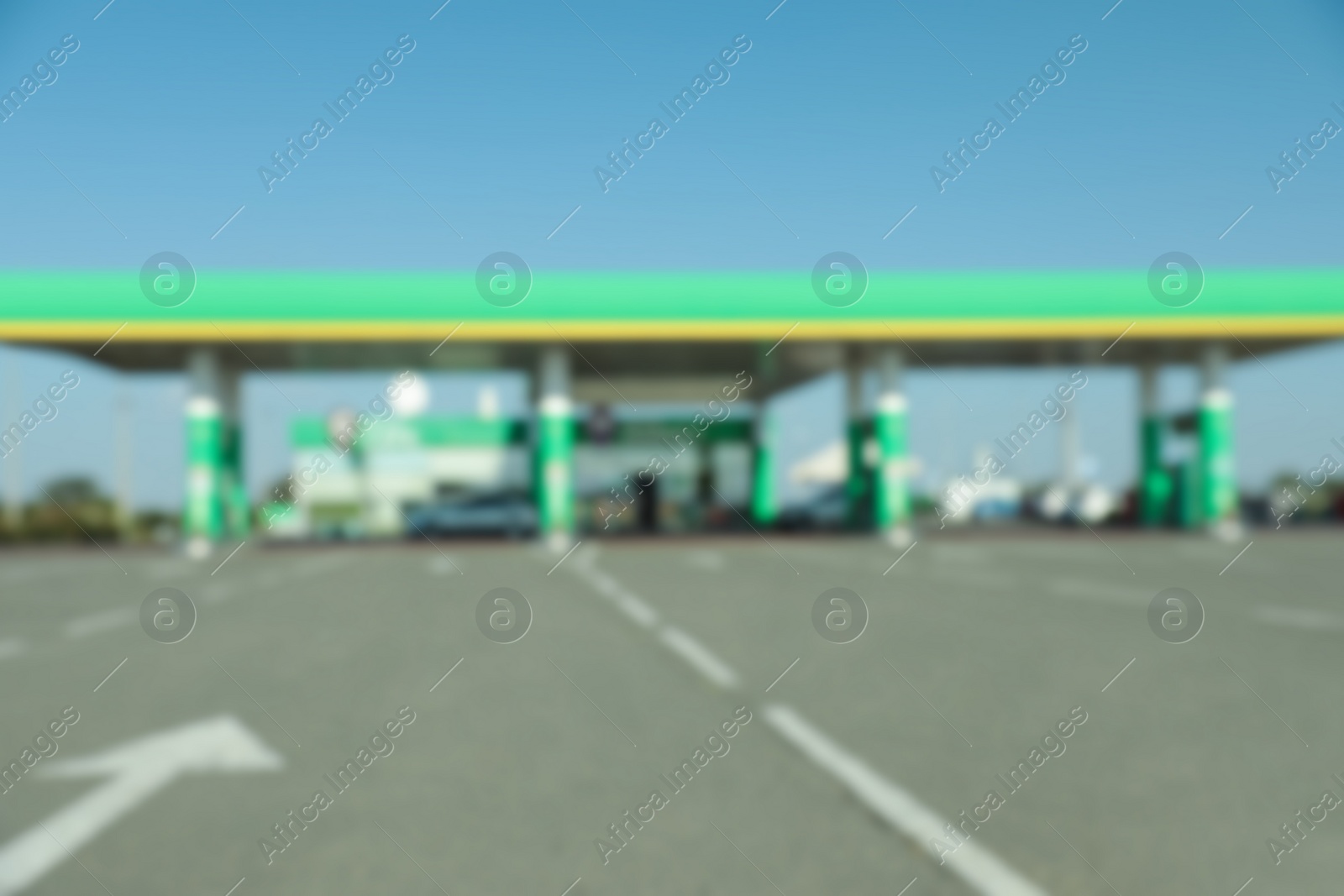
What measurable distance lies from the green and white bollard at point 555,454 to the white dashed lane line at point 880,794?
21331mm

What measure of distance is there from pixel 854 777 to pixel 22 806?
10.9 ft

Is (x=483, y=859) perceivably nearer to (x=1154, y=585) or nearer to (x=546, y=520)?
(x=1154, y=585)

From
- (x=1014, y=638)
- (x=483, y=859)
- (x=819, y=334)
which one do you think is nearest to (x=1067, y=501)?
(x=819, y=334)

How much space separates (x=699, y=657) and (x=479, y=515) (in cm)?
2988

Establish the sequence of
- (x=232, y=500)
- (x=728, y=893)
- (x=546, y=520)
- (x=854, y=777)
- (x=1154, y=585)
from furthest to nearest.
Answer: (x=232, y=500)
(x=546, y=520)
(x=1154, y=585)
(x=854, y=777)
(x=728, y=893)

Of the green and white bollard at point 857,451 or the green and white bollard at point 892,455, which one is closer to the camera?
the green and white bollard at point 892,455

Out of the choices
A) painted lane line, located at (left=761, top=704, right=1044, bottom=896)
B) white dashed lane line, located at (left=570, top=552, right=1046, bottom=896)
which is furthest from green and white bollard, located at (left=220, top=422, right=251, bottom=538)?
painted lane line, located at (left=761, top=704, right=1044, bottom=896)

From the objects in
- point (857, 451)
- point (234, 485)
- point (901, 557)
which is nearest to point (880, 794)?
point (901, 557)

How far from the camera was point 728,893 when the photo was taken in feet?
11.7

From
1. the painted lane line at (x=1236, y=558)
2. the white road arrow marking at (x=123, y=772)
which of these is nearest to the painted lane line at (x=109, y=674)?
the white road arrow marking at (x=123, y=772)

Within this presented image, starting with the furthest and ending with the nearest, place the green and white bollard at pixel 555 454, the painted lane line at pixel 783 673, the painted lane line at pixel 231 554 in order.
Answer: the green and white bollard at pixel 555 454, the painted lane line at pixel 231 554, the painted lane line at pixel 783 673

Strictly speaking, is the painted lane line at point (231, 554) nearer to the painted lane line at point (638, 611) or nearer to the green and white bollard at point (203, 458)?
the green and white bollard at point (203, 458)

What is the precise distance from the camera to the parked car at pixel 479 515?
37625 millimetres

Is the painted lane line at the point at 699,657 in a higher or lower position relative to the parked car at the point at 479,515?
lower
